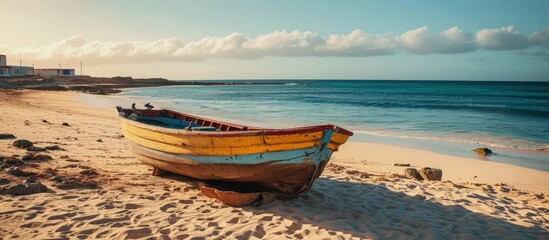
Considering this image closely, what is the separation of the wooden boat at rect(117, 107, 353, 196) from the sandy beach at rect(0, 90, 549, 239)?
17.7 inches

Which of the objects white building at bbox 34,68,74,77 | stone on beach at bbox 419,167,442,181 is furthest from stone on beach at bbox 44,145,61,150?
white building at bbox 34,68,74,77

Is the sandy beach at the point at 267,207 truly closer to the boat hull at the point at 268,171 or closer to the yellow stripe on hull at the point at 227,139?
the boat hull at the point at 268,171

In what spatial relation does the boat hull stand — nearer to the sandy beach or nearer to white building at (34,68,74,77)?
the sandy beach

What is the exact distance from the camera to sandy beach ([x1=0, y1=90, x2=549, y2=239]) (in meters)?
4.70

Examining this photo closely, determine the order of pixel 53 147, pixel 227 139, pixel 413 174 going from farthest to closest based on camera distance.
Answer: pixel 53 147, pixel 413 174, pixel 227 139

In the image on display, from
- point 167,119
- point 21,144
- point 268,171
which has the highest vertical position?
point 167,119

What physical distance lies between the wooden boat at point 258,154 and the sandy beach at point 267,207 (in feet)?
1.47

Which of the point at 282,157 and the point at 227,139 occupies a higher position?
the point at 227,139

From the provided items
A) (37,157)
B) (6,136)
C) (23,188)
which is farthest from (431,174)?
(6,136)

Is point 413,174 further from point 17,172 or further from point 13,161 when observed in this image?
point 13,161

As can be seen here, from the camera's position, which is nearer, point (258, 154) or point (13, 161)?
point (258, 154)

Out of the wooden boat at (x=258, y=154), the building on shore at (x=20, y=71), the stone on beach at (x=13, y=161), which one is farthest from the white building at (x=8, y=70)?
the wooden boat at (x=258, y=154)

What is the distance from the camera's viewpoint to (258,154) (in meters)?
5.32

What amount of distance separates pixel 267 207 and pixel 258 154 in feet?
2.98
